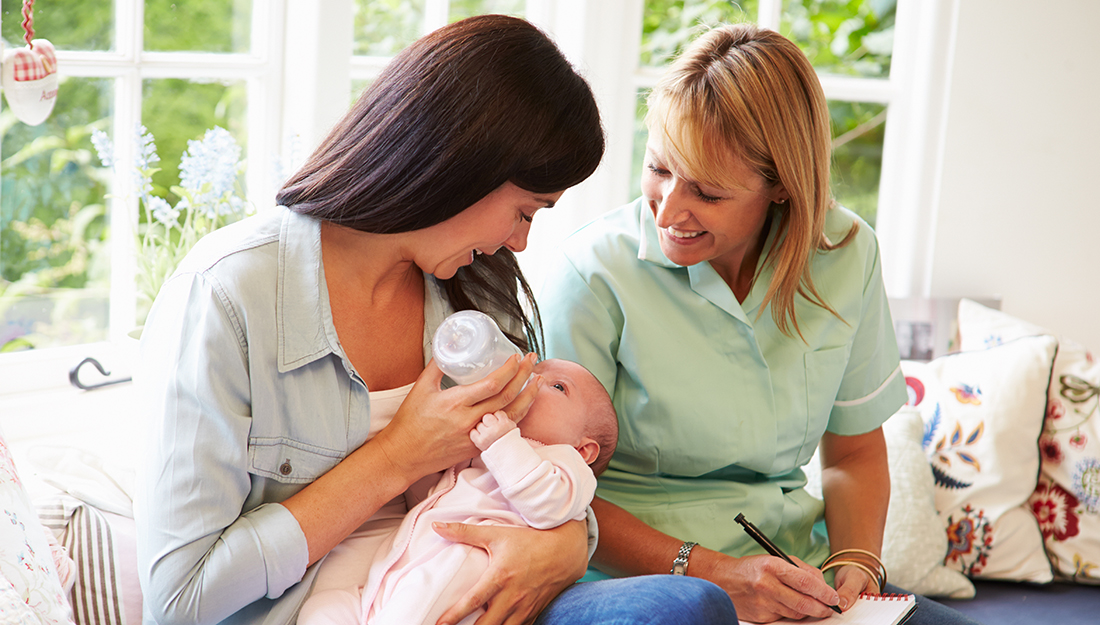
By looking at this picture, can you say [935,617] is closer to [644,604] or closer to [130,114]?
[644,604]

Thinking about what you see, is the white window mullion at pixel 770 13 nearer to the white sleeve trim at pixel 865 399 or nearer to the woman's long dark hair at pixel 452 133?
the white sleeve trim at pixel 865 399

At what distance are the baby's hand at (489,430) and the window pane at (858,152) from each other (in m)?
2.03

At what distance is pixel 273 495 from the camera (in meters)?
1.22

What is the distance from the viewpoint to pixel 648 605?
1.09 m

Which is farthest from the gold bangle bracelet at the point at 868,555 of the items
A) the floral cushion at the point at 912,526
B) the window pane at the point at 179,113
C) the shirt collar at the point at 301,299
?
the window pane at the point at 179,113

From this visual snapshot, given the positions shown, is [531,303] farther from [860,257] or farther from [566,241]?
[860,257]

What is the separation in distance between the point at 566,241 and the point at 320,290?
1.82 ft

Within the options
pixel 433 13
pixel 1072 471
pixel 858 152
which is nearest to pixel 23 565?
pixel 433 13

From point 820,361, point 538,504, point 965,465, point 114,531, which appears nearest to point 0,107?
point 114,531

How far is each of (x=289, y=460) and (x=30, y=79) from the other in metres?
0.88

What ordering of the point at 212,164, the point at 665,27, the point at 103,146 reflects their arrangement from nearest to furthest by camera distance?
the point at 103,146 < the point at 212,164 < the point at 665,27

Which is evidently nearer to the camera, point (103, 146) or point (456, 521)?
point (456, 521)

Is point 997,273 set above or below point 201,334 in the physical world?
below

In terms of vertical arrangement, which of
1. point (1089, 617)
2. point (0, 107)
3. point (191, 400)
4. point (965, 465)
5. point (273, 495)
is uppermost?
point (0, 107)
